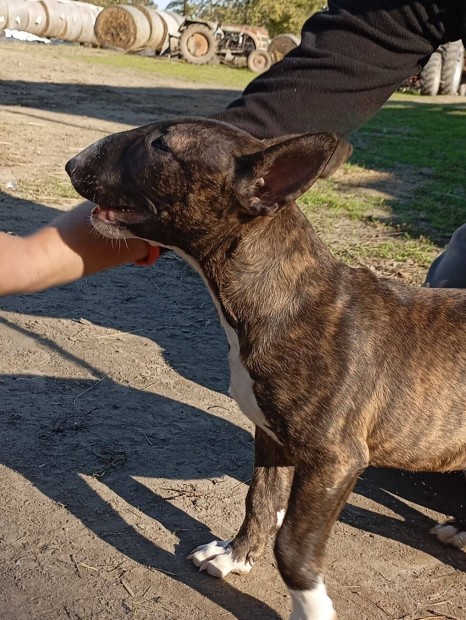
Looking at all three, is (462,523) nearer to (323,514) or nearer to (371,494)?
(371,494)

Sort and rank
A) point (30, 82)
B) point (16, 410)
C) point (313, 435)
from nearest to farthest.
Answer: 1. point (313, 435)
2. point (16, 410)
3. point (30, 82)

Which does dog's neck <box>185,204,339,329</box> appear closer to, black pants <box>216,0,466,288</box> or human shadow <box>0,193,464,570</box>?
black pants <box>216,0,466,288</box>

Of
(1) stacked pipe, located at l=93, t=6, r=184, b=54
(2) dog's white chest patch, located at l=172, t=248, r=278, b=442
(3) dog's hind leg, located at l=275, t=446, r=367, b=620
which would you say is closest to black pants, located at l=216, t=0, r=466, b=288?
(2) dog's white chest patch, located at l=172, t=248, r=278, b=442

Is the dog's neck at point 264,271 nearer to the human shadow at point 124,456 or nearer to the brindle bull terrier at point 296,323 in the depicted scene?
the brindle bull terrier at point 296,323

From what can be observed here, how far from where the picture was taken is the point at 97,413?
448cm

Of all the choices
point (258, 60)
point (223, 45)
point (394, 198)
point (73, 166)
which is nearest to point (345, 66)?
point (73, 166)

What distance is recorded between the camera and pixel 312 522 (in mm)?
2969

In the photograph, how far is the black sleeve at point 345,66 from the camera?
11.9ft

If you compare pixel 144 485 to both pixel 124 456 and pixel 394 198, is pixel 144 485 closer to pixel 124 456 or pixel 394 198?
pixel 124 456

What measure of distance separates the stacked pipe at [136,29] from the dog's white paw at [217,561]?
35.1 meters

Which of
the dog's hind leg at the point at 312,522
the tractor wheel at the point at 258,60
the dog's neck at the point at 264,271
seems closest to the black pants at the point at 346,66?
the dog's neck at the point at 264,271

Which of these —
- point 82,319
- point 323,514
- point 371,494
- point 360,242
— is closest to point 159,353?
point 82,319

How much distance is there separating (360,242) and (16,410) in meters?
4.08

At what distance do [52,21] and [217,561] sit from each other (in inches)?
1534
